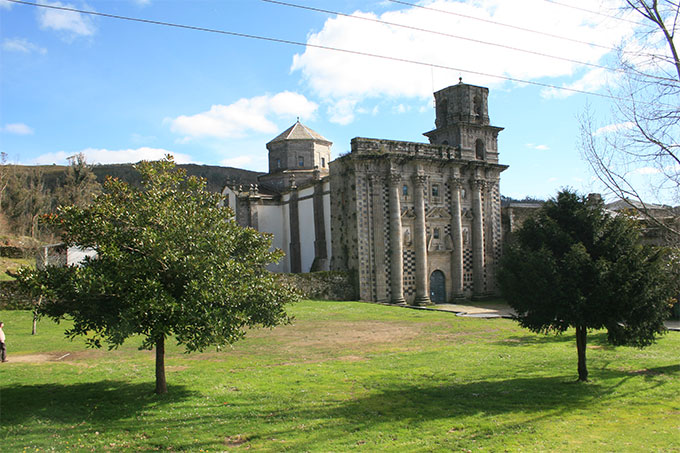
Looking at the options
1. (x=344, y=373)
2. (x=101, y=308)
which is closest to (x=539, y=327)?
(x=344, y=373)

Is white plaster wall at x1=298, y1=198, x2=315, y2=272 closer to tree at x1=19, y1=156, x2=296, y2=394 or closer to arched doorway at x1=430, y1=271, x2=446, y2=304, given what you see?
arched doorway at x1=430, y1=271, x2=446, y2=304

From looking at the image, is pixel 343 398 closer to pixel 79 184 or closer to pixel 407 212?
pixel 407 212

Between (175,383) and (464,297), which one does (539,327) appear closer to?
(175,383)

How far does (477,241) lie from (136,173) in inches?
2768

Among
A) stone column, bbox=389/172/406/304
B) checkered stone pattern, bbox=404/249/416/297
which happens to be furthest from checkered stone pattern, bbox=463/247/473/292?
stone column, bbox=389/172/406/304

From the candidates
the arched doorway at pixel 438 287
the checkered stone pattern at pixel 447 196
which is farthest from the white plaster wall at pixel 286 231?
the checkered stone pattern at pixel 447 196

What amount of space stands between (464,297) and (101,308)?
96.5 ft

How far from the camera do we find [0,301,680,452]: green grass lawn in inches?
347

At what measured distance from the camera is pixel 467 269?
36719 millimetres

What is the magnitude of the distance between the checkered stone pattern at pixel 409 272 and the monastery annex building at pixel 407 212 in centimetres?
7

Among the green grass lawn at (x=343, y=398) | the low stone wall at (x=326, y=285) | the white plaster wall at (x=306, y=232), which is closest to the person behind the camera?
the green grass lawn at (x=343, y=398)

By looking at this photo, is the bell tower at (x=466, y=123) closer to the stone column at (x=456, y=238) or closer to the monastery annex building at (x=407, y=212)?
Answer: the monastery annex building at (x=407, y=212)

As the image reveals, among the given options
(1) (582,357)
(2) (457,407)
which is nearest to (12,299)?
(2) (457,407)

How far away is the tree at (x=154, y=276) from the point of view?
9.73m
